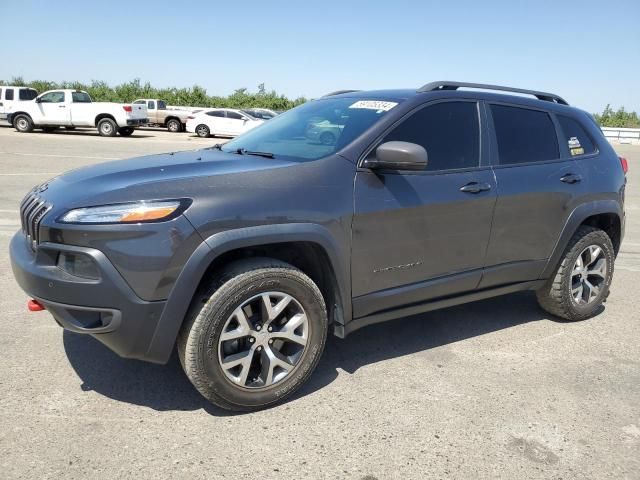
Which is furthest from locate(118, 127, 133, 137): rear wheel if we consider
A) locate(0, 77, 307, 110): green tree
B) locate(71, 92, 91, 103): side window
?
locate(0, 77, 307, 110): green tree

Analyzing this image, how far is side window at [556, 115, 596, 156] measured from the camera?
14.1ft

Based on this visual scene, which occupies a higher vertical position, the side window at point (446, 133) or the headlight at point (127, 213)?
the side window at point (446, 133)

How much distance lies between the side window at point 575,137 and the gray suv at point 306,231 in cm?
2

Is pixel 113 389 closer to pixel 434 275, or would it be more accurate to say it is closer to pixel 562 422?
pixel 434 275

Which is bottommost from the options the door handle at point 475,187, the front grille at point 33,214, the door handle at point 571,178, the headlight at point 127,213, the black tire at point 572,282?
the black tire at point 572,282

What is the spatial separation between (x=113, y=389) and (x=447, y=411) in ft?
6.12

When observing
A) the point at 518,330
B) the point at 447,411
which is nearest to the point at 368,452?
the point at 447,411

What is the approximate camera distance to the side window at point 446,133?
3.43 meters

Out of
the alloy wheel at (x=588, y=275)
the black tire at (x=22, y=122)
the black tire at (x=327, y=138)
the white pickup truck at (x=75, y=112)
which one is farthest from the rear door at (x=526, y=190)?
the black tire at (x=22, y=122)

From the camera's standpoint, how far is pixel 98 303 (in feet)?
8.38

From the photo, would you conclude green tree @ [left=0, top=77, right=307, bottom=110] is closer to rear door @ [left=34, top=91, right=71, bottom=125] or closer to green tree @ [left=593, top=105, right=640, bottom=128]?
rear door @ [left=34, top=91, right=71, bottom=125]

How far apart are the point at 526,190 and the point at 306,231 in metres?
1.80

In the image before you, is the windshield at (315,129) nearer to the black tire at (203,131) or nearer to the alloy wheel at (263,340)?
the alloy wheel at (263,340)

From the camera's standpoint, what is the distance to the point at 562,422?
2.97m
